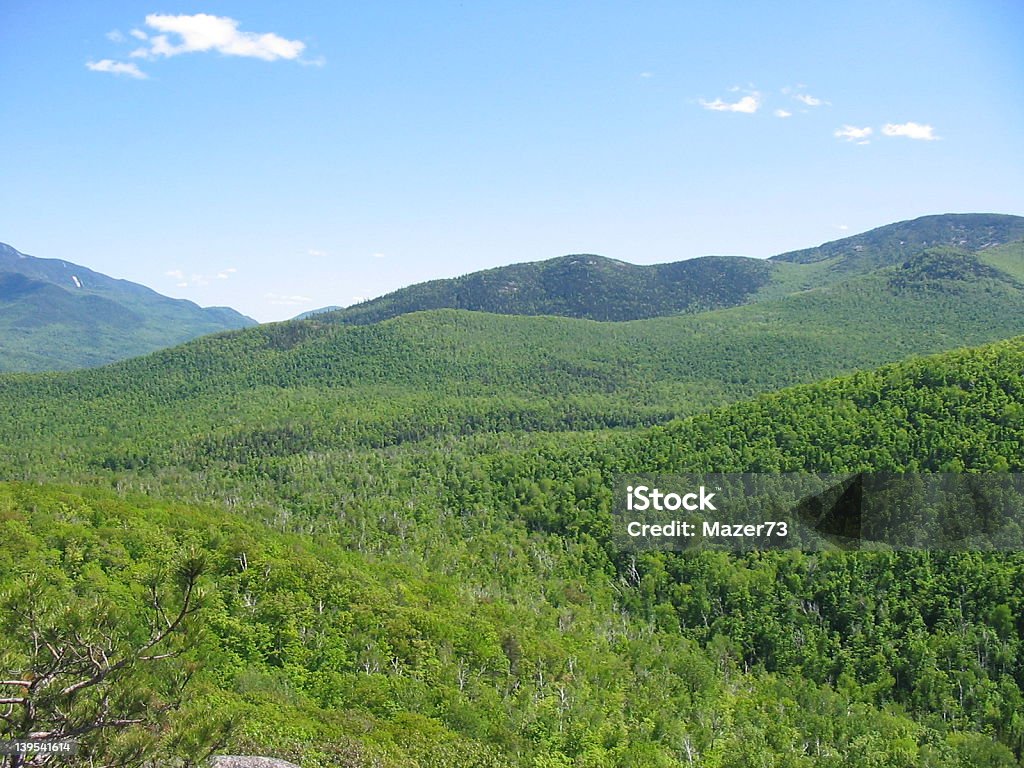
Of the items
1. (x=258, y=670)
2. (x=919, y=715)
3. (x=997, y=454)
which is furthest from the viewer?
(x=997, y=454)

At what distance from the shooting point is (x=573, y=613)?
84.1 meters

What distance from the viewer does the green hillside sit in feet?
158

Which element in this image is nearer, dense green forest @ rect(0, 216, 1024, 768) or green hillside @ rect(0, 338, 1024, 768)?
dense green forest @ rect(0, 216, 1024, 768)

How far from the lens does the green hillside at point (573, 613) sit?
48.1 m

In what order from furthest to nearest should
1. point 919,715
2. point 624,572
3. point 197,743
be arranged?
point 624,572, point 919,715, point 197,743

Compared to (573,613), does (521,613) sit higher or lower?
higher

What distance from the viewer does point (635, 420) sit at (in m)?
189

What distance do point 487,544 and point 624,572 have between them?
21106mm

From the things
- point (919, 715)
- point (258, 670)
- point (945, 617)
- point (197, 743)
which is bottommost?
point (919, 715)

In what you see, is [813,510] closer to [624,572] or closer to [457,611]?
[624,572]

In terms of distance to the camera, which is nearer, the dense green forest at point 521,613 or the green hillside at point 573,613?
the dense green forest at point 521,613

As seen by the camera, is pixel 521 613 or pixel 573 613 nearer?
pixel 521 613

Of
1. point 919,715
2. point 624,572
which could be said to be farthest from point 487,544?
point 919,715

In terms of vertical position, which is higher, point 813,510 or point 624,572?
point 813,510
